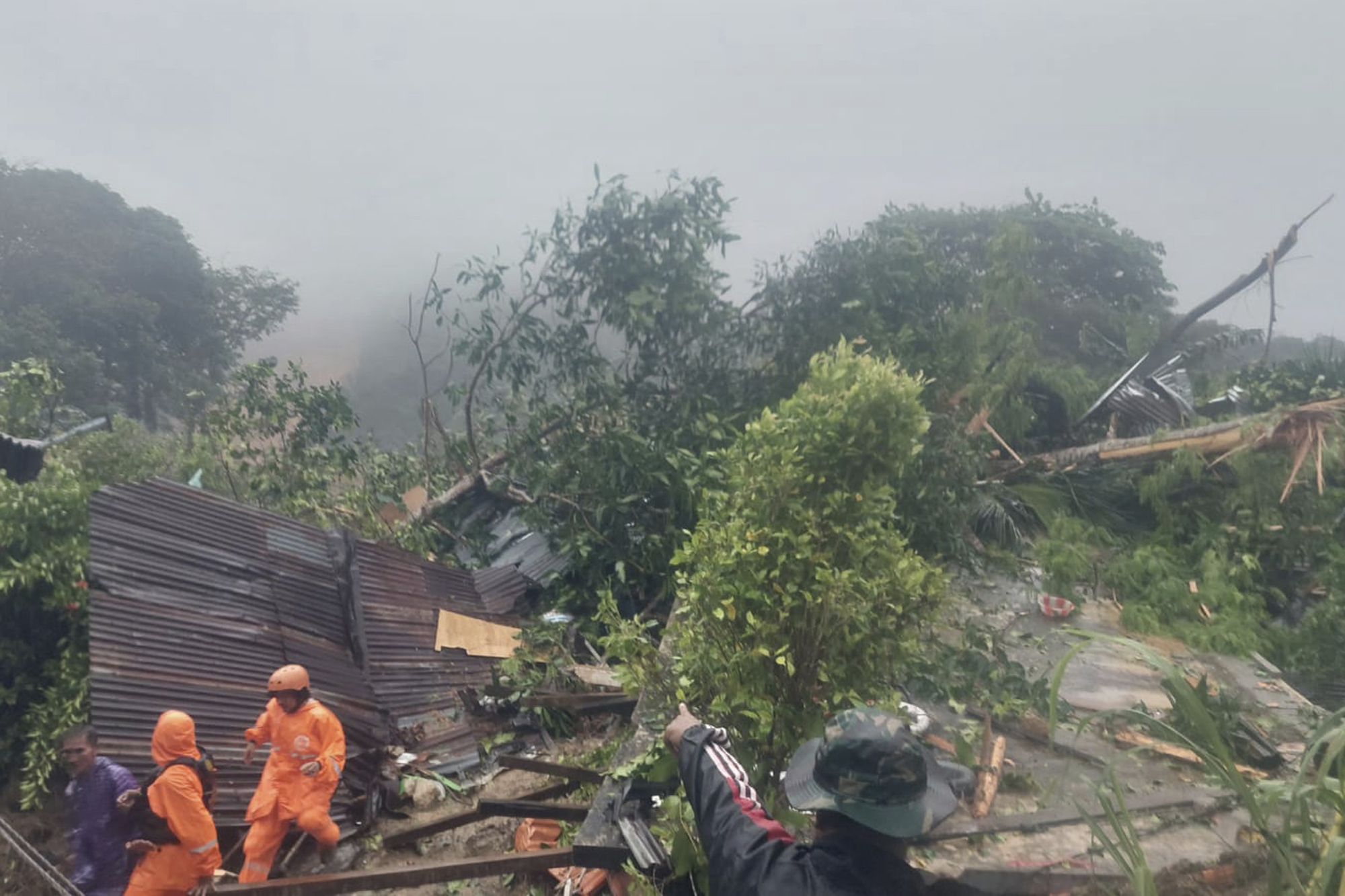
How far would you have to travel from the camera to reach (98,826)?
132 inches

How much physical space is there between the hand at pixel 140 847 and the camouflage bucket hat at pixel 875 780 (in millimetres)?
3039

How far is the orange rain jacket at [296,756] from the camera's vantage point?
12.5ft

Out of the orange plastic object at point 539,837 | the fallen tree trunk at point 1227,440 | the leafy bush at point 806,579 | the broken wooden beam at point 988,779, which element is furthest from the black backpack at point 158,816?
the fallen tree trunk at point 1227,440

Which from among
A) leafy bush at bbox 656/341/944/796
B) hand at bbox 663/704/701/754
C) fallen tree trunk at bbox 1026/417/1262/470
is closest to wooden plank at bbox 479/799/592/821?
leafy bush at bbox 656/341/944/796

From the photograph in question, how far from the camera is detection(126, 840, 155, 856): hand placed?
328 cm

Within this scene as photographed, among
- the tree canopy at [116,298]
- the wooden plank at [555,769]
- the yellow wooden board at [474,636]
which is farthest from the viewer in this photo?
the tree canopy at [116,298]

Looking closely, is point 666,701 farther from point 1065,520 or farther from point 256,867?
point 1065,520

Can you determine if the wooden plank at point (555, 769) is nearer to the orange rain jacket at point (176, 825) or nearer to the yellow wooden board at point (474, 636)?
the orange rain jacket at point (176, 825)

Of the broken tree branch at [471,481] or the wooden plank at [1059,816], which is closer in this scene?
the wooden plank at [1059,816]

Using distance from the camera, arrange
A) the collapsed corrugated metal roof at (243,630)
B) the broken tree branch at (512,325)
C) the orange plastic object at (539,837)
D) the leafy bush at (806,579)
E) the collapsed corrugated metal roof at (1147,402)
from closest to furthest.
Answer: the leafy bush at (806,579)
the orange plastic object at (539,837)
the collapsed corrugated metal roof at (243,630)
the broken tree branch at (512,325)
the collapsed corrugated metal roof at (1147,402)

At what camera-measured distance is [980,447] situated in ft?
23.7

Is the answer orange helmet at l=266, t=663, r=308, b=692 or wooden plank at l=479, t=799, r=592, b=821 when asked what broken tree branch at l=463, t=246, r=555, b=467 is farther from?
wooden plank at l=479, t=799, r=592, b=821

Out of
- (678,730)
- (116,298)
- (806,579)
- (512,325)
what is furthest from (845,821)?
(116,298)

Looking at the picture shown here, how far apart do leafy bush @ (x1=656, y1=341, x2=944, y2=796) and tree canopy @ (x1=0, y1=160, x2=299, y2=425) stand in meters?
A: 15.6
